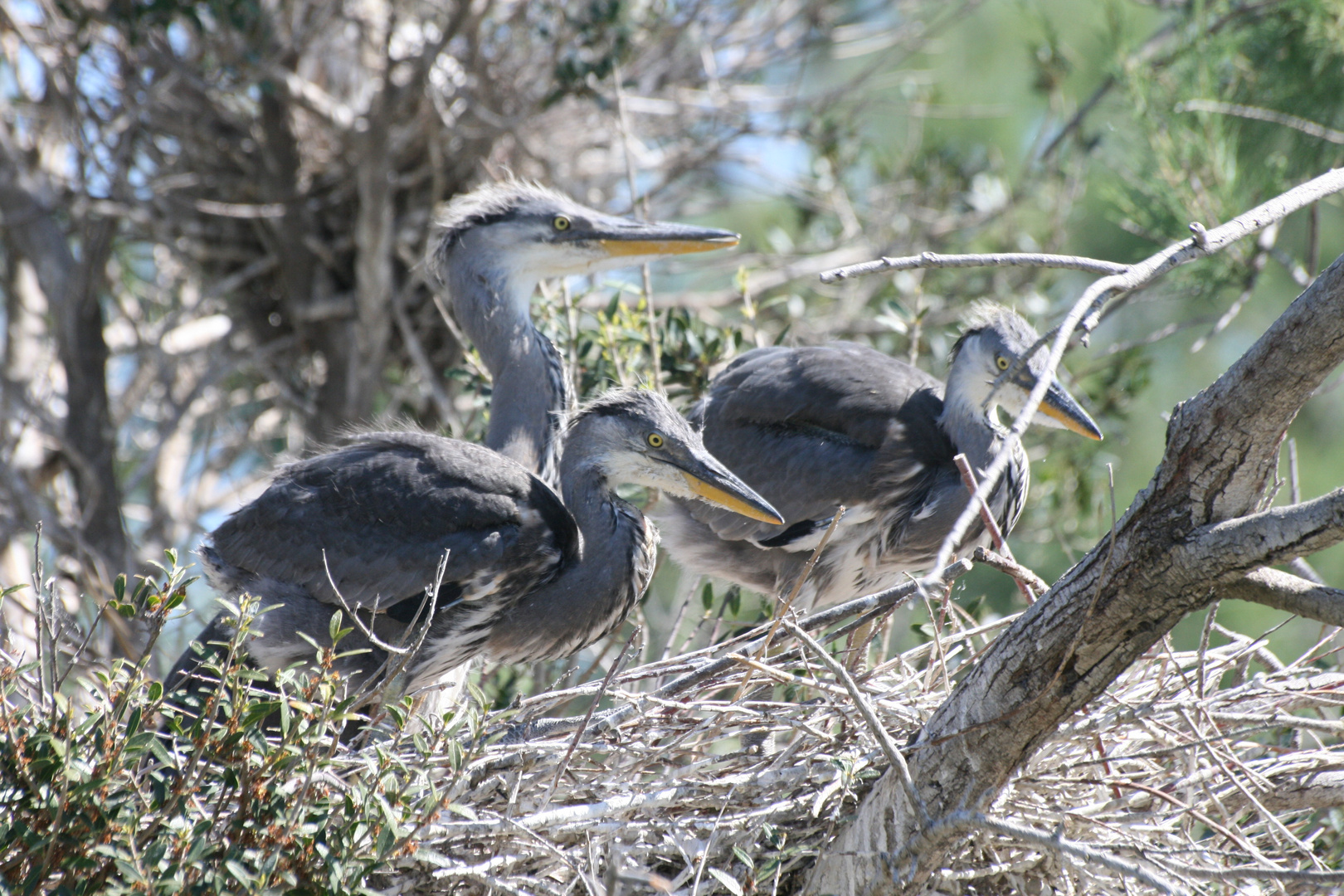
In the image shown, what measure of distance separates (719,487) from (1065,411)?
905mm


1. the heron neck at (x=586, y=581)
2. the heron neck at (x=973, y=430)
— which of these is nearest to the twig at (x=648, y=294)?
the heron neck at (x=586, y=581)

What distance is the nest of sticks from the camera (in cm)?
191

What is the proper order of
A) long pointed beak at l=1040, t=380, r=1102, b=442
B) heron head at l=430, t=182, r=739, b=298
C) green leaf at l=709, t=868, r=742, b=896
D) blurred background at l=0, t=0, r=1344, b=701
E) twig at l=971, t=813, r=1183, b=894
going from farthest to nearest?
blurred background at l=0, t=0, r=1344, b=701
heron head at l=430, t=182, r=739, b=298
long pointed beak at l=1040, t=380, r=1102, b=442
green leaf at l=709, t=868, r=742, b=896
twig at l=971, t=813, r=1183, b=894

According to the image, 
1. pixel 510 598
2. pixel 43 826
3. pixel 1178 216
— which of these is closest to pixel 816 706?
pixel 510 598

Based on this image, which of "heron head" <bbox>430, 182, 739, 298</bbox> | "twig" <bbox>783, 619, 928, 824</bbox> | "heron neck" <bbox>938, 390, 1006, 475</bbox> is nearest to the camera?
"twig" <bbox>783, 619, 928, 824</bbox>

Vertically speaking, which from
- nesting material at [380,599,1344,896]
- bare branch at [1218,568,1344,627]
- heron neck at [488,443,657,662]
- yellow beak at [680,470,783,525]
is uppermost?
bare branch at [1218,568,1344,627]

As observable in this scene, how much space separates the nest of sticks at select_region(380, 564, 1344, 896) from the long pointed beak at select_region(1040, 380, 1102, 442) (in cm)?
72

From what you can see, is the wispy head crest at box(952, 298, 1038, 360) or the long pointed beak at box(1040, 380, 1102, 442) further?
the wispy head crest at box(952, 298, 1038, 360)

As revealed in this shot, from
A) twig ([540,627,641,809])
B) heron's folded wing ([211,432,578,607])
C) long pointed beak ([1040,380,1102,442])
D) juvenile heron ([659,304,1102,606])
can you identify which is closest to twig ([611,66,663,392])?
juvenile heron ([659,304,1102,606])

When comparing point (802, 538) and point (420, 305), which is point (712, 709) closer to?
point (802, 538)

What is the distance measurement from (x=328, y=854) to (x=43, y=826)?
1.36ft

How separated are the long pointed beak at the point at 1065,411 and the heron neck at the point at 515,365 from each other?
1241 millimetres

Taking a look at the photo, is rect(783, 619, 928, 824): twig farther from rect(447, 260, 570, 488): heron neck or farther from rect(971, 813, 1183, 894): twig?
rect(447, 260, 570, 488): heron neck

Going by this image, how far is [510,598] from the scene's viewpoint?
258 centimetres
